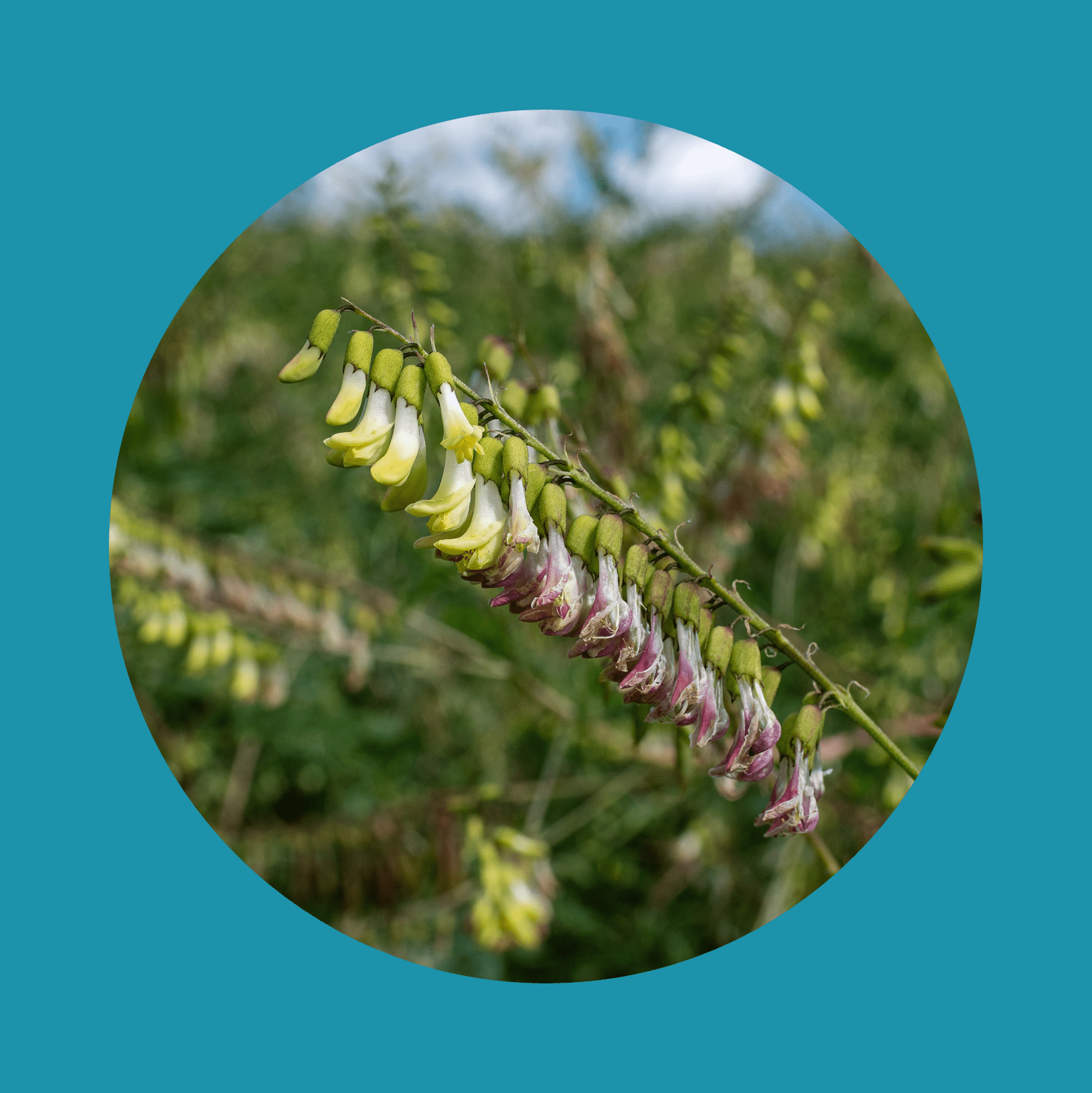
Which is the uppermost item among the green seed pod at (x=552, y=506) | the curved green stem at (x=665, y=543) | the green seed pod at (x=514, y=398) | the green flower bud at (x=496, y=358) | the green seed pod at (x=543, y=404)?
the green flower bud at (x=496, y=358)

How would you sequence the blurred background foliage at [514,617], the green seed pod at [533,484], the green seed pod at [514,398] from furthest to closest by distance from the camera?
1. the blurred background foliage at [514,617]
2. the green seed pod at [514,398]
3. the green seed pod at [533,484]

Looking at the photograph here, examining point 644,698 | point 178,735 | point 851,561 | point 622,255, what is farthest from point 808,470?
point 178,735

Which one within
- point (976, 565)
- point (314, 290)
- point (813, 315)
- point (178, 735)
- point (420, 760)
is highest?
point (813, 315)

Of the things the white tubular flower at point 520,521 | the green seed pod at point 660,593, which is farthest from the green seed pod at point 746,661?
the white tubular flower at point 520,521

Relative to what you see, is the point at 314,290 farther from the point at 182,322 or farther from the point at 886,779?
→ the point at 886,779

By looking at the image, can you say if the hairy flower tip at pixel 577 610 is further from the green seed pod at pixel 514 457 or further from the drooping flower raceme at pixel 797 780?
the drooping flower raceme at pixel 797 780

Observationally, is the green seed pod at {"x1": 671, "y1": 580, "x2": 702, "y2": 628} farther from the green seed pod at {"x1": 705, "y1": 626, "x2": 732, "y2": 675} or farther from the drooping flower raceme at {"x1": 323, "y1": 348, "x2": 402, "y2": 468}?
the drooping flower raceme at {"x1": 323, "y1": 348, "x2": 402, "y2": 468}
